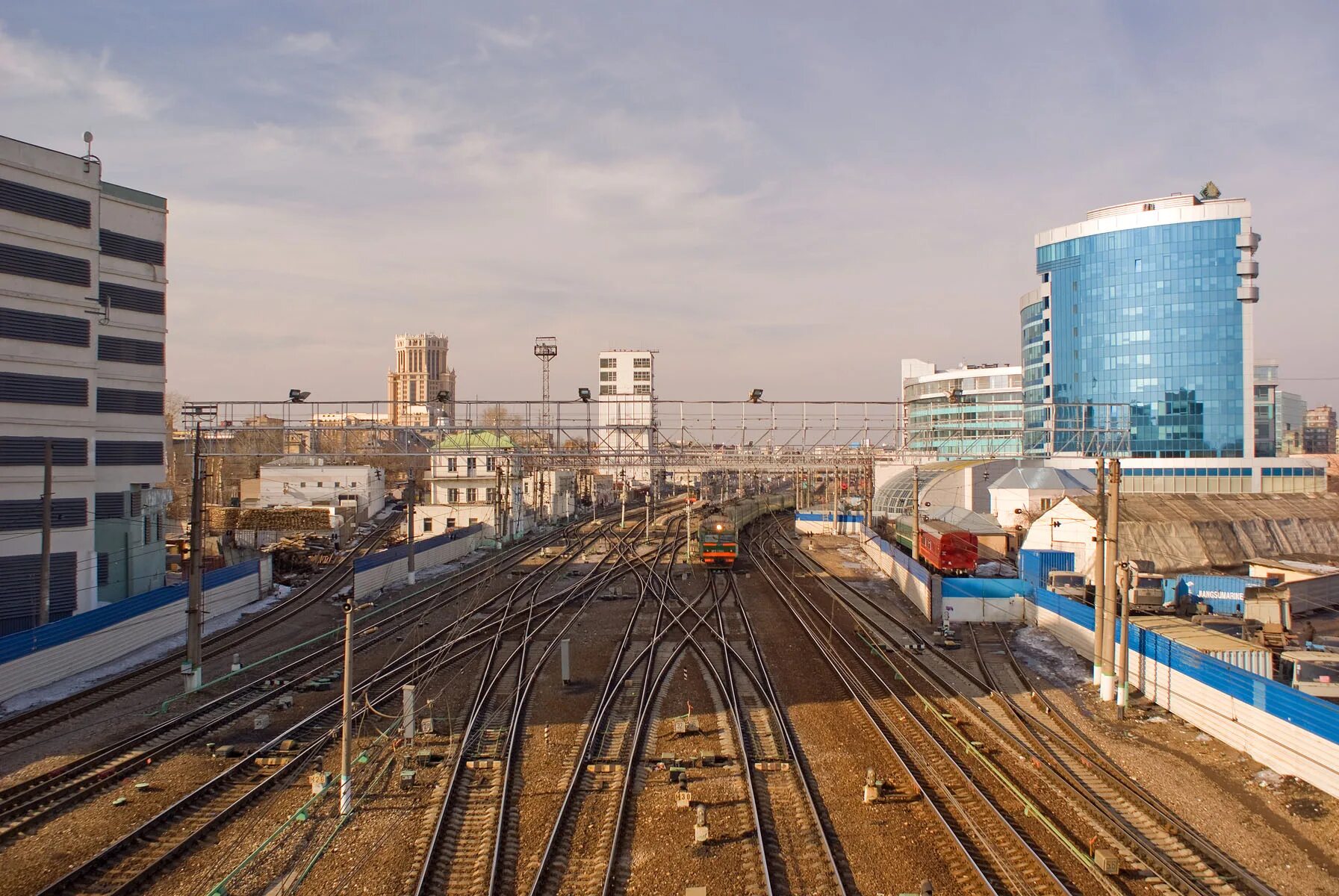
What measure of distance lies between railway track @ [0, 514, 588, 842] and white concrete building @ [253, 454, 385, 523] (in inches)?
1326

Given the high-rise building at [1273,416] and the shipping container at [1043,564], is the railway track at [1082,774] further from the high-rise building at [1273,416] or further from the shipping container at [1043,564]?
the high-rise building at [1273,416]

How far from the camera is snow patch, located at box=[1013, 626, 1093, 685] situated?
19109 millimetres

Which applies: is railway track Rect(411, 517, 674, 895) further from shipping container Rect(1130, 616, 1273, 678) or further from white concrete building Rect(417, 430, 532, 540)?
white concrete building Rect(417, 430, 532, 540)

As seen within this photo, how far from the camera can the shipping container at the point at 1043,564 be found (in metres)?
31.2

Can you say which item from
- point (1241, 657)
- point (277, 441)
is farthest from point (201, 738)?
point (277, 441)

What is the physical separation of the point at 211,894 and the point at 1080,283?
6623 cm

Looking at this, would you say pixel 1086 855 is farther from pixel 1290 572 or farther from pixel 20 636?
pixel 1290 572

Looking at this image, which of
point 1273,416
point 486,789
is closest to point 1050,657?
point 486,789

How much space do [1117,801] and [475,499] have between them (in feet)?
166

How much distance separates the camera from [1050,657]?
20.9 metres

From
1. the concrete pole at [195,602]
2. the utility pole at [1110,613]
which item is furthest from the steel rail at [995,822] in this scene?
the concrete pole at [195,602]

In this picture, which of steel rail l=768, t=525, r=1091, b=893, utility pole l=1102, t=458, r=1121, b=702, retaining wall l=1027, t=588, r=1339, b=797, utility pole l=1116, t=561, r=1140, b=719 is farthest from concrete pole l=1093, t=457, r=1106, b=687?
steel rail l=768, t=525, r=1091, b=893

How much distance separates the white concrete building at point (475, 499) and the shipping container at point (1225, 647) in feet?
114

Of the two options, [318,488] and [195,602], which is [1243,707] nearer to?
[195,602]
